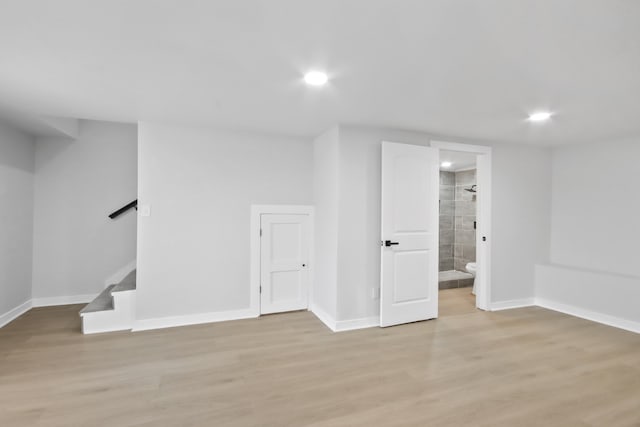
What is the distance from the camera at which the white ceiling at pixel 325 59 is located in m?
1.42

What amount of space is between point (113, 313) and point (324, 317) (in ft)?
7.19

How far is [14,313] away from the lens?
3.54 metres

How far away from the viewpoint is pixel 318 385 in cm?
229

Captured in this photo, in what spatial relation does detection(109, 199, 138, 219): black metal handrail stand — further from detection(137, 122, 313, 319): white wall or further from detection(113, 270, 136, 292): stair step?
detection(137, 122, 313, 319): white wall

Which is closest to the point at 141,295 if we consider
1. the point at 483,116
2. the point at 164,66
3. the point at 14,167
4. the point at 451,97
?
the point at 14,167

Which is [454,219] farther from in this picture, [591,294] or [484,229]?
[591,294]

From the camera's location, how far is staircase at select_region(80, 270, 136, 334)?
3.18 metres

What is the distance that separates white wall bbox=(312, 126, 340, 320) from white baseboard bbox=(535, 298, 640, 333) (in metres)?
3.03

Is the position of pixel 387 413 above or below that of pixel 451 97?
below

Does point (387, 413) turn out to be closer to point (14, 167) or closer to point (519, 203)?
point (519, 203)

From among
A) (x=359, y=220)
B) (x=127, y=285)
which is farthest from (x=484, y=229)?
(x=127, y=285)

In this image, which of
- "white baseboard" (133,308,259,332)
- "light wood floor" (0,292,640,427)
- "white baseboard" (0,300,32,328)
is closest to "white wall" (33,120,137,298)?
"white baseboard" (0,300,32,328)

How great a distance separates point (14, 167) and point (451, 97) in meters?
4.52

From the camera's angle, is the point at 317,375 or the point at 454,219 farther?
the point at 454,219
